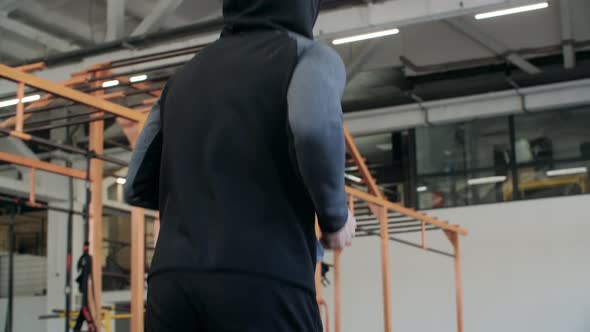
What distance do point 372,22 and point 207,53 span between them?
756cm

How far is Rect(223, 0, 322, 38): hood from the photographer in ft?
4.87

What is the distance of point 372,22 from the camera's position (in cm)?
888

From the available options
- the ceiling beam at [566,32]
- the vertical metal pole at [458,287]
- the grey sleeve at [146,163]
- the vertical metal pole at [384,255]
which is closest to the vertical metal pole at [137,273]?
the vertical metal pole at [384,255]

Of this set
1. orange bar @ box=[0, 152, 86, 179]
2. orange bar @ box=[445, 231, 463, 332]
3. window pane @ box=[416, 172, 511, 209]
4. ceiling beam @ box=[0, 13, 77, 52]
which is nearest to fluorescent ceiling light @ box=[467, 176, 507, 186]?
window pane @ box=[416, 172, 511, 209]

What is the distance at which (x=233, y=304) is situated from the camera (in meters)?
A: 1.27

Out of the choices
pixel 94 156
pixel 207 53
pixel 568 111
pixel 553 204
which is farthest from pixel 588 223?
pixel 207 53

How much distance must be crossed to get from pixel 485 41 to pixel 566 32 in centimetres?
109

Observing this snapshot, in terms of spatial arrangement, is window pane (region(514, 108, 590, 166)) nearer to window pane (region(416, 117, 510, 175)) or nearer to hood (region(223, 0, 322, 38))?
window pane (region(416, 117, 510, 175))

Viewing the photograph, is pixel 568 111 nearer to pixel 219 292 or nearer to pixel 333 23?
pixel 333 23

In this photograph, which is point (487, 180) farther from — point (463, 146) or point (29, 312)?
point (29, 312)

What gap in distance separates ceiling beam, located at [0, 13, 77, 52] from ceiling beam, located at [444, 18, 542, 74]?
5397 millimetres

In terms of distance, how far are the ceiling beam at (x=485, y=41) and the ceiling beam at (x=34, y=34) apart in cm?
540

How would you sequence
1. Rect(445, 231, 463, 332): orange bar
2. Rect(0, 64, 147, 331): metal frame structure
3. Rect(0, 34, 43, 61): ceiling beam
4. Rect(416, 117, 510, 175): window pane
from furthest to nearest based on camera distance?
1. Rect(416, 117, 510, 175): window pane
2. Rect(0, 34, 43, 61): ceiling beam
3. Rect(445, 231, 463, 332): orange bar
4. Rect(0, 64, 147, 331): metal frame structure

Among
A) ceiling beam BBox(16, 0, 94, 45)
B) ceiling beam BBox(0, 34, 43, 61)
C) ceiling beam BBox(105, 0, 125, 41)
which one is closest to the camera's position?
ceiling beam BBox(105, 0, 125, 41)
